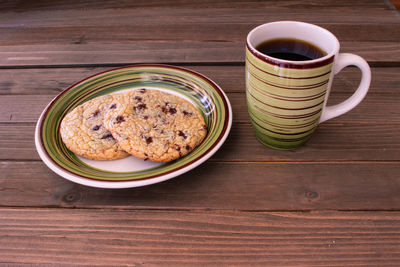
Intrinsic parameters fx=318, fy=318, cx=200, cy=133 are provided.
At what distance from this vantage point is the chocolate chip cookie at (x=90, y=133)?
0.71 m

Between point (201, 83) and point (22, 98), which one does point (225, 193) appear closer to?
point (201, 83)

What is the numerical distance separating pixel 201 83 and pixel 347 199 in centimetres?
45

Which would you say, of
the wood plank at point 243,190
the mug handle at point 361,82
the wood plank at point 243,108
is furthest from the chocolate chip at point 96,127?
the mug handle at point 361,82

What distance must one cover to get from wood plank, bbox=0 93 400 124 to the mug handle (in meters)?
0.14

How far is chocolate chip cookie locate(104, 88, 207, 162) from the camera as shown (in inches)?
26.9

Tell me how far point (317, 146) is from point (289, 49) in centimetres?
24

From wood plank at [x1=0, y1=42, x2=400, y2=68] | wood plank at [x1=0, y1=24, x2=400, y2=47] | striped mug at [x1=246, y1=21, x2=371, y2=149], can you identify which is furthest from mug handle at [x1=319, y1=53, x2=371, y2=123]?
wood plank at [x1=0, y1=24, x2=400, y2=47]

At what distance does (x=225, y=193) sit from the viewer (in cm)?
66

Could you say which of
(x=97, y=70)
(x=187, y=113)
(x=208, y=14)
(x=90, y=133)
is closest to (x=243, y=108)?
(x=187, y=113)

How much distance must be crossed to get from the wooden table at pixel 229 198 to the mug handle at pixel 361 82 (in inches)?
3.7

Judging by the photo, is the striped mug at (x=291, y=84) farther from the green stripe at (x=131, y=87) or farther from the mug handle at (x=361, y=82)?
the green stripe at (x=131, y=87)

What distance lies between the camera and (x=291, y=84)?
2.01ft

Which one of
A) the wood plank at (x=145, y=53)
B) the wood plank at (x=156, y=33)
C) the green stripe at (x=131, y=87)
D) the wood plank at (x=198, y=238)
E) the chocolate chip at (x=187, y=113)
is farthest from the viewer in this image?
the wood plank at (x=156, y=33)

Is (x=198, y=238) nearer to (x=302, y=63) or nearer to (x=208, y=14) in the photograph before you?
(x=302, y=63)
